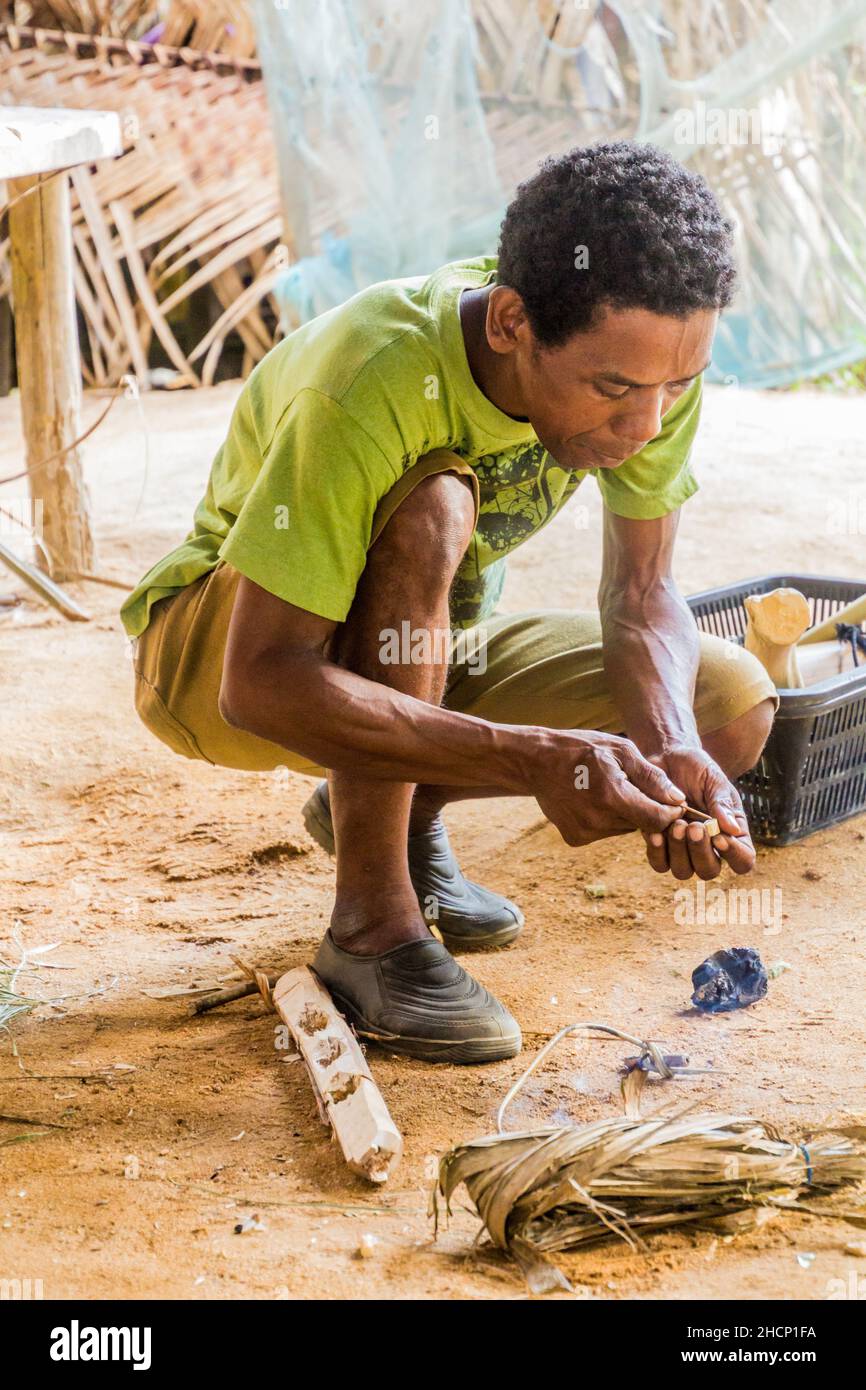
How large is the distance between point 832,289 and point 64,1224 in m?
5.54

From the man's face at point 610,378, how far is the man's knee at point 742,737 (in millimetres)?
583

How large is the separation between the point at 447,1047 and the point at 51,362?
2.72 m

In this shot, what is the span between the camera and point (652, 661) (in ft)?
7.18

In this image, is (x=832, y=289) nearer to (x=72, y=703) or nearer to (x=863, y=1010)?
(x=72, y=703)

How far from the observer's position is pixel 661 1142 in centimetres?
157

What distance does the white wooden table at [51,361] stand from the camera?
12.8ft

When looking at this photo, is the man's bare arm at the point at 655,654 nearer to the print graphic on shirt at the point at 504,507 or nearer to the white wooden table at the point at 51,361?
the print graphic on shirt at the point at 504,507

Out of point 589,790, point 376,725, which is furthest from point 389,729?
point 589,790

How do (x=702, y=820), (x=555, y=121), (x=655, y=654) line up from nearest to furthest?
(x=702, y=820)
(x=655, y=654)
(x=555, y=121)

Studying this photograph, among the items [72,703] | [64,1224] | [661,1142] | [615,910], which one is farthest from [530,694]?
[72,703]

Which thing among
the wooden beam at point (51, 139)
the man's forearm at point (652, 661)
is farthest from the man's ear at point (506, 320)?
the wooden beam at point (51, 139)

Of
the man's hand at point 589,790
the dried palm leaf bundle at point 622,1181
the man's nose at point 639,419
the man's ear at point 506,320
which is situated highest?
the man's ear at point 506,320

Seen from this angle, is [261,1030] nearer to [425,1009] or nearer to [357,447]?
[425,1009]
